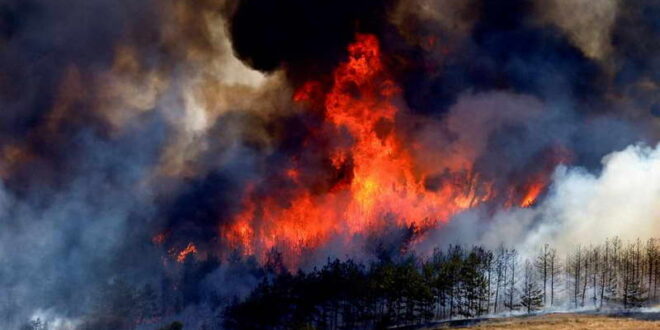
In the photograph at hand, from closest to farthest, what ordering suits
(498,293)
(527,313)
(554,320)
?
(554,320) → (527,313) → (498,293)

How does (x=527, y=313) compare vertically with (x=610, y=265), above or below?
below

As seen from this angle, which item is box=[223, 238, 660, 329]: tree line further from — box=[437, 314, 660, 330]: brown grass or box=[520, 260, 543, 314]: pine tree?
box=[437, 314, 660, 330]: brown grass

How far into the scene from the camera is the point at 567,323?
463 feet

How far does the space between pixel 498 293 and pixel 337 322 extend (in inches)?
1830

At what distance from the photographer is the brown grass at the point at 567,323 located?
134700mm

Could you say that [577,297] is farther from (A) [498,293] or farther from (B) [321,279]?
(B) [321,279]

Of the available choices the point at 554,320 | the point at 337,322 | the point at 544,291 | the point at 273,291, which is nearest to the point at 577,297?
the point at 544,291

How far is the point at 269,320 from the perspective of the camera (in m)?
169

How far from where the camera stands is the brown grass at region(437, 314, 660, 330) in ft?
442

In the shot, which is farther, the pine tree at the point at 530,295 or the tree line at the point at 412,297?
the pine tree at the point at 530,295

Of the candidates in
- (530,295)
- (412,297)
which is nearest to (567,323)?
(530,295)

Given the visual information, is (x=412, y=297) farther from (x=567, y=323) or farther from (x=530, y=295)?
(x=567, y=323)

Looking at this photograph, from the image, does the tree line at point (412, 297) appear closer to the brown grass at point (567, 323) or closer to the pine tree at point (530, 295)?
the pine tree at point (530, 295)

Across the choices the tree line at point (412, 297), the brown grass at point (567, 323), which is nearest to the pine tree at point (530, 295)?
the tree line at point (412, 297)
